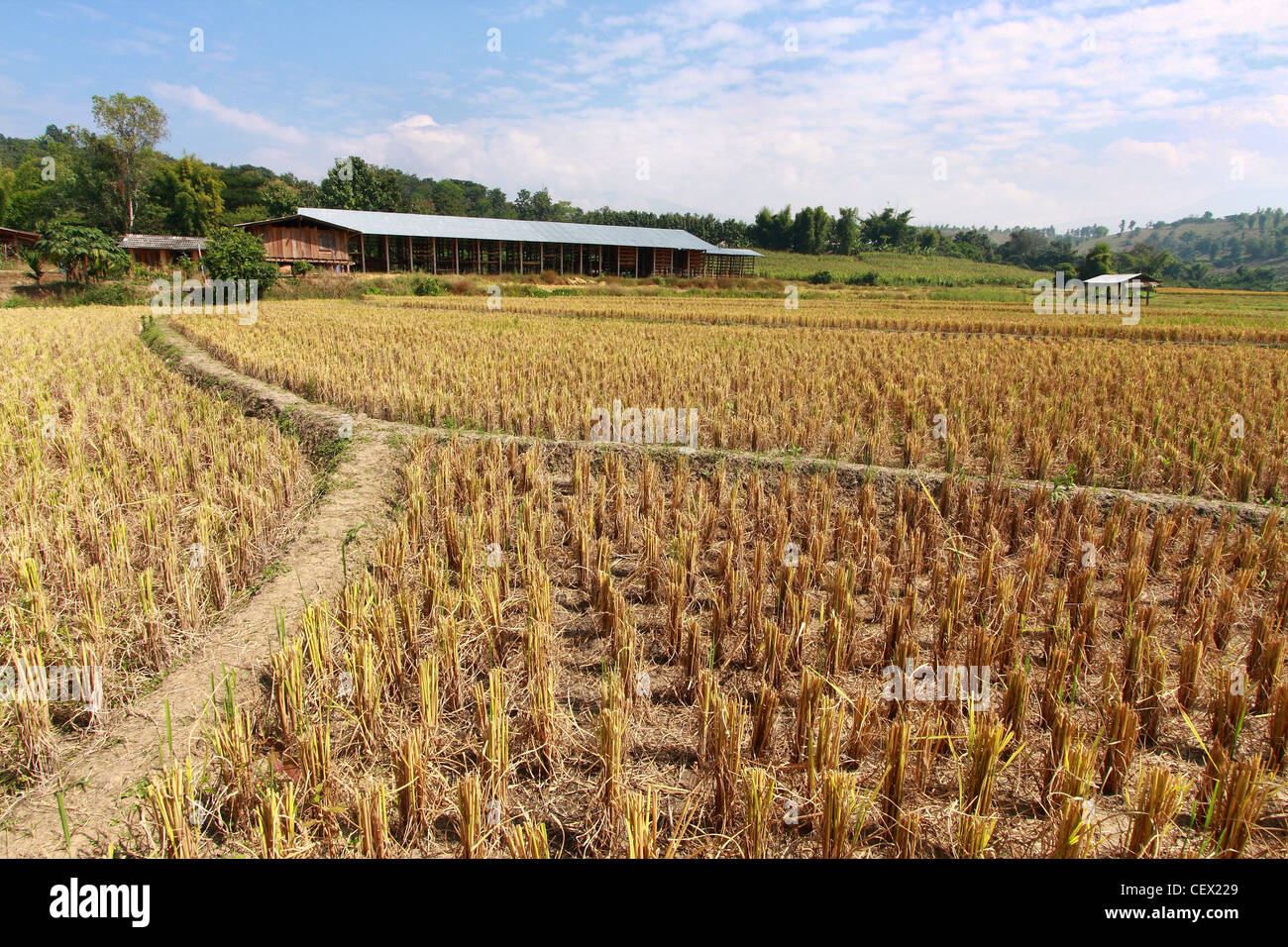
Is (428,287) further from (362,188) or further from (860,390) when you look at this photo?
(362,188)

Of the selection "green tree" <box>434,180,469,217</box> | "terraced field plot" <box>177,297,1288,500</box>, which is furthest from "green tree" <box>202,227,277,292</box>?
"green tree" <box>434,180,469,217</box>

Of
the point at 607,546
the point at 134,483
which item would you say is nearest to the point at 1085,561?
the point at 607,546

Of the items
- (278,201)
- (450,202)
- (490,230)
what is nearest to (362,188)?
(278,201)

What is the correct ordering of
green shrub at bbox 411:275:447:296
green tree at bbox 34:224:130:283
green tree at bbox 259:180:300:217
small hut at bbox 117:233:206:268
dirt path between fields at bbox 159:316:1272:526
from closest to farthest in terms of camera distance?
dirt path between fields at bbox 159:316:1272:526
green tree at bbox 34:224:130:283
green shrub at bbox 411:275:447:296
small hut at bbox 117:233:206:268
green tree at bbox 259:180:300:217

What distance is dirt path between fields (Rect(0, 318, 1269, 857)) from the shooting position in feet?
7.50

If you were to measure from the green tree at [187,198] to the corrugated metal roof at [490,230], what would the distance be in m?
18.1

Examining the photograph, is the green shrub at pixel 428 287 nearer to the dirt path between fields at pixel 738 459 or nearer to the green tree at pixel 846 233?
the dirt path between fields at pixel 738 459

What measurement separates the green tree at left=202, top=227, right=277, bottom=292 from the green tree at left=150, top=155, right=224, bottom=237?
35.2 meters

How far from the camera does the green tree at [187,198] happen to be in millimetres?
50969

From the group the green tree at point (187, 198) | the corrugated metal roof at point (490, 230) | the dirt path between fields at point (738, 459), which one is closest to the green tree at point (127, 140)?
the green tree at point (187, 198)

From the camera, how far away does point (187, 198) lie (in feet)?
166

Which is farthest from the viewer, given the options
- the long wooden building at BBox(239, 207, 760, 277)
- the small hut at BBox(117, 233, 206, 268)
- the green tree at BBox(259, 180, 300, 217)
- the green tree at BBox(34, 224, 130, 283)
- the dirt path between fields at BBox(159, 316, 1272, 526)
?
the green tree at BBox(259, 180, 300, 217)

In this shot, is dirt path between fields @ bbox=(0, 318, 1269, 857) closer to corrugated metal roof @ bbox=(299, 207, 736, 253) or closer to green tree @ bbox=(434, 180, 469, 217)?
corrugated metal roof @ bbox=(299, 207, 736, 253)
